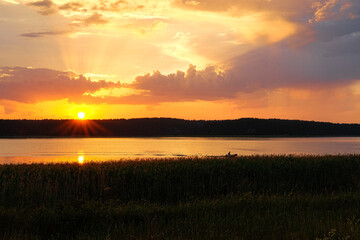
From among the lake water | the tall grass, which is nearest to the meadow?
the tall grass

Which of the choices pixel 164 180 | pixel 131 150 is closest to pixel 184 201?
pixel 164 180

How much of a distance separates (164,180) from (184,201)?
6.50 ft

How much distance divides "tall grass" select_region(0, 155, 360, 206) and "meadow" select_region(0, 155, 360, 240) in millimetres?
50

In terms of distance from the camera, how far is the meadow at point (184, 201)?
9.71m

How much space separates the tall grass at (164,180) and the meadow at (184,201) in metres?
0.05

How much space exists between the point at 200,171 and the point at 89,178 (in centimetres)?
571

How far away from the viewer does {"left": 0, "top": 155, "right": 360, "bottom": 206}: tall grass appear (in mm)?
16719

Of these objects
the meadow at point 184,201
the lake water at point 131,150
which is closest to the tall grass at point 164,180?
the meadow at point 184,201

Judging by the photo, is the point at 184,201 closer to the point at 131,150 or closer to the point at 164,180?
the point at 164,180

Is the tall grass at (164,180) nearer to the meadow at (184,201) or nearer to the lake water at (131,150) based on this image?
the meadow at (184,201)

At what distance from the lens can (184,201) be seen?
54.3 feet

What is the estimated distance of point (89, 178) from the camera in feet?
58.9

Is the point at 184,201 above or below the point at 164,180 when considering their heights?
below

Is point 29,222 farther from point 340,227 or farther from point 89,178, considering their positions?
point 340,227
